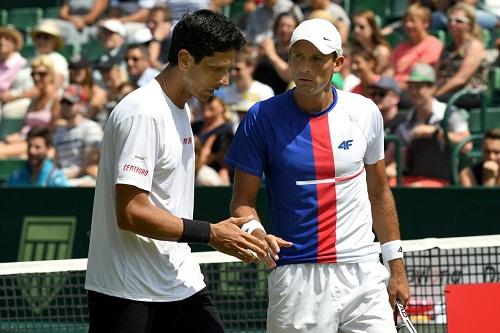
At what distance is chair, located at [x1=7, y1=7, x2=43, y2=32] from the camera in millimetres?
15414

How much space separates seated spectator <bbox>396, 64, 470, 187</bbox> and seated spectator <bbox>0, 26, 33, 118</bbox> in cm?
459

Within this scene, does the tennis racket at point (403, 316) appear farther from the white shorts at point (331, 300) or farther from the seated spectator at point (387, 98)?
the seated spectator at point (387, 98)

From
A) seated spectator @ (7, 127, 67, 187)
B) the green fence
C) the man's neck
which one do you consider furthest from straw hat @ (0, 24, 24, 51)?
the man's neck

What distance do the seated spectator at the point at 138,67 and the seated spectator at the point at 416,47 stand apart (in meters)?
2.43

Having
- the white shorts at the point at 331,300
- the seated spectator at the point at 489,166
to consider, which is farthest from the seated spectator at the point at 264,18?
the white shorts at the point at 331,300

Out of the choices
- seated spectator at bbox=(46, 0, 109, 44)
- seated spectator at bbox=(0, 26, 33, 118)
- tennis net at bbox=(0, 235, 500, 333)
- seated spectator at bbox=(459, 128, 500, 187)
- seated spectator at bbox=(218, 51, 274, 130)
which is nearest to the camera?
tennis net at bbox=(0, 235, 500, 333)

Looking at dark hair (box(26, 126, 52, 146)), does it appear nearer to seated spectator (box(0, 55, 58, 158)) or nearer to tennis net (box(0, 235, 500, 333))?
seated spectator (box(0, 55, 58, 158))

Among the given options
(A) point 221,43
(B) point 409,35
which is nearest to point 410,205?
(B) point 409,35


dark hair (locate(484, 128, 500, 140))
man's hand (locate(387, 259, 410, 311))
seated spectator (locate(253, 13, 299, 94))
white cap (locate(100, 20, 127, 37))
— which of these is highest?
white cap (locate(100, 20, 127, 37))

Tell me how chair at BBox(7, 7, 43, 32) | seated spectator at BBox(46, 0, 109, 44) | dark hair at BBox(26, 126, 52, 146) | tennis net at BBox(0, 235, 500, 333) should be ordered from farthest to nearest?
chair at BBox(7, 7, 43, 32) → seated spectator at BBox(46, 0, 109, 44) → dark hair at BBox(26, 126, 52, 146) → tennis net at BBox(0, 235, 500, 333)

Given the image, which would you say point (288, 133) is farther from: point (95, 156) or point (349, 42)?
point (349, 42)

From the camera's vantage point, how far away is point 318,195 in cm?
533

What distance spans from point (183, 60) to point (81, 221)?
499 cm

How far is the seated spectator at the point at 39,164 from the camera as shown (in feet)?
34.7
